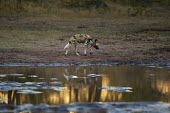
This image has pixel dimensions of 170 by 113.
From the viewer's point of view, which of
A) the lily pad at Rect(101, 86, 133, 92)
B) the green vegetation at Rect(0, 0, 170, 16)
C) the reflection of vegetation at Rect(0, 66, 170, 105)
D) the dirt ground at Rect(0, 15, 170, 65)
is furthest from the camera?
the green vegetation at Rect(0, 0, 170, 16)

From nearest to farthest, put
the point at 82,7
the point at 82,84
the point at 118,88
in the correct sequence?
the point at 118,88
the point at 82,84
the point at 82,7

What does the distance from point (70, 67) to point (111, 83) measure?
4.43m

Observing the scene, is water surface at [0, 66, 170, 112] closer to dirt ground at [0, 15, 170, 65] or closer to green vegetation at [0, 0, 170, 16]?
dirt ground at [0, 15, 170, 65]

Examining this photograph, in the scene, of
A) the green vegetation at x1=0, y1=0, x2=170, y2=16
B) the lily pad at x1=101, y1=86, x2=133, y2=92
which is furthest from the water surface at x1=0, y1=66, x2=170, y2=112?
the green vegetation at x1=0, y1=0, x2=170, y2=16

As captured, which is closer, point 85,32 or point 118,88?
point 118,88

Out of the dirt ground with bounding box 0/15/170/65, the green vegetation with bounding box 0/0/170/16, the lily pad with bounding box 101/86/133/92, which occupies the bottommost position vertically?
the lily pad with bounding box 101/86/133/92

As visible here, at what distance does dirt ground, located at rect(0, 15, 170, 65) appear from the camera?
2338cm

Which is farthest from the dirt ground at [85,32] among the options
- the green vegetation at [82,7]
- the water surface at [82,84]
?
the water surface at [82,84]

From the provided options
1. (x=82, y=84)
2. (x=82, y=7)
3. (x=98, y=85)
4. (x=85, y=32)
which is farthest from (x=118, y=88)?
(x=82, y=7)

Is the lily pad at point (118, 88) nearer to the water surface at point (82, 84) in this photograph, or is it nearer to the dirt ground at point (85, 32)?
the water surface at point (82, 84)

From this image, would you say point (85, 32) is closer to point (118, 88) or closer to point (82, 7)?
point (82, 7)

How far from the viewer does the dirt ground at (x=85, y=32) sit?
76.7ft

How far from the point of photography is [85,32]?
34.6 meters

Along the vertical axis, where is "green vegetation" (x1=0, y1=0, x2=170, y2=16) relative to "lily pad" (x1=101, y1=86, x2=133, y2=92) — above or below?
above
